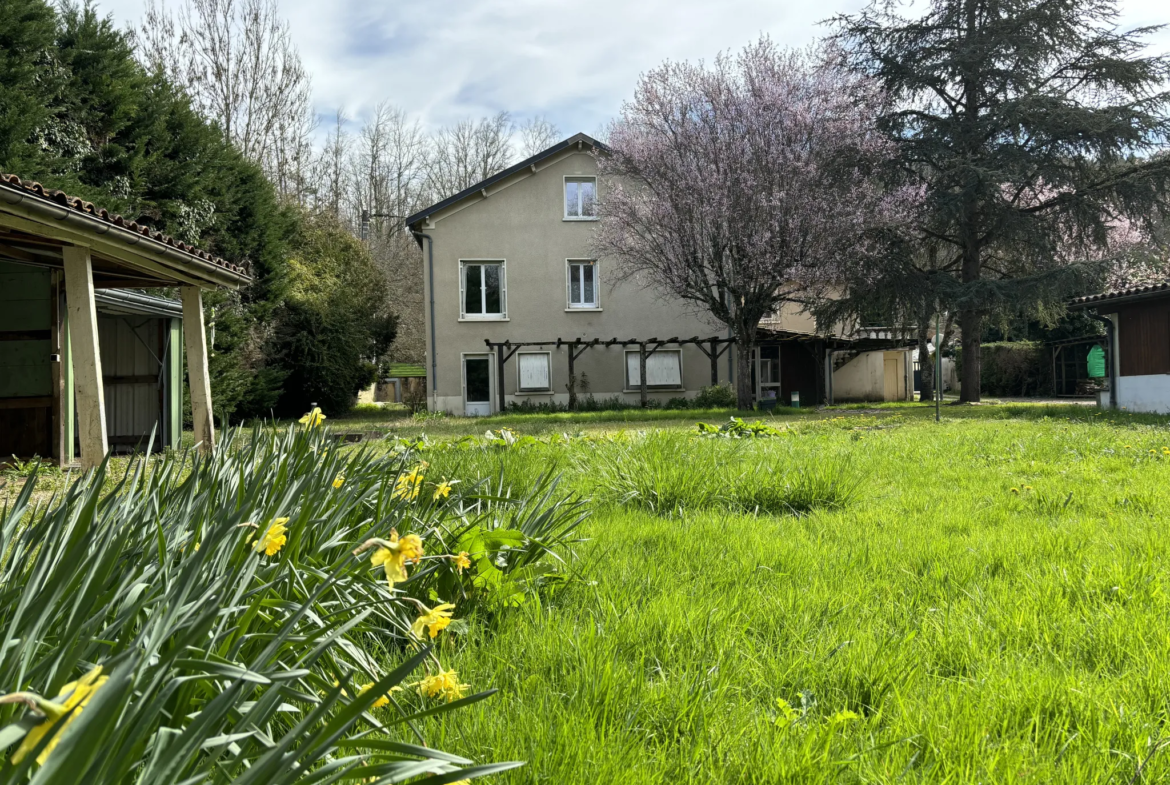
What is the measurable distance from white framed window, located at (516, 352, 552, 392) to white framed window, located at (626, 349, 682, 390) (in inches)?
102

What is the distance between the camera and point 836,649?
2.38 m

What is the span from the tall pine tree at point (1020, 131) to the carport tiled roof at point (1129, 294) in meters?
3.73

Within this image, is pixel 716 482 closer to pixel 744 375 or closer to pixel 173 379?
pixel 173 379

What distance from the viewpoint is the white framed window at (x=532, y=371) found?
24.2 m

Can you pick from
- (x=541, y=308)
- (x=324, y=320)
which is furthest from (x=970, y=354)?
(x=324, y=320)

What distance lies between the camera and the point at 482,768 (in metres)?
0.98

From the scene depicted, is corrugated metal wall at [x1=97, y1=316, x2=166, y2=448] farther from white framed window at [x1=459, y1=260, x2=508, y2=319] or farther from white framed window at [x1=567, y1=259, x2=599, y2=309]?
white framed window at [x1=567, y1=259, x2=599, y2=309]

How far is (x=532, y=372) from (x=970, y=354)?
41.6ft

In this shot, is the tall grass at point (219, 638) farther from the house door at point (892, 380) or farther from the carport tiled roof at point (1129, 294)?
the house door at point (892, 380)

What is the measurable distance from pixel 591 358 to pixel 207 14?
14923 mm

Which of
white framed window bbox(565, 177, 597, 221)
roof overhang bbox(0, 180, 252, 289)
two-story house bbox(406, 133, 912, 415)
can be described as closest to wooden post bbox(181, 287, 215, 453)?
roof overhang bbox(0, 180, 252, 289)

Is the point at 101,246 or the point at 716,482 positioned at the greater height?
the point at 101,246

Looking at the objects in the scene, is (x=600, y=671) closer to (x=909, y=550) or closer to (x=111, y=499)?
(x=111, y=499)

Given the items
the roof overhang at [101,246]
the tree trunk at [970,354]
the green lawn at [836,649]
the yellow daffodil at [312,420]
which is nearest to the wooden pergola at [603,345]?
the tree trunk at [970,354]
